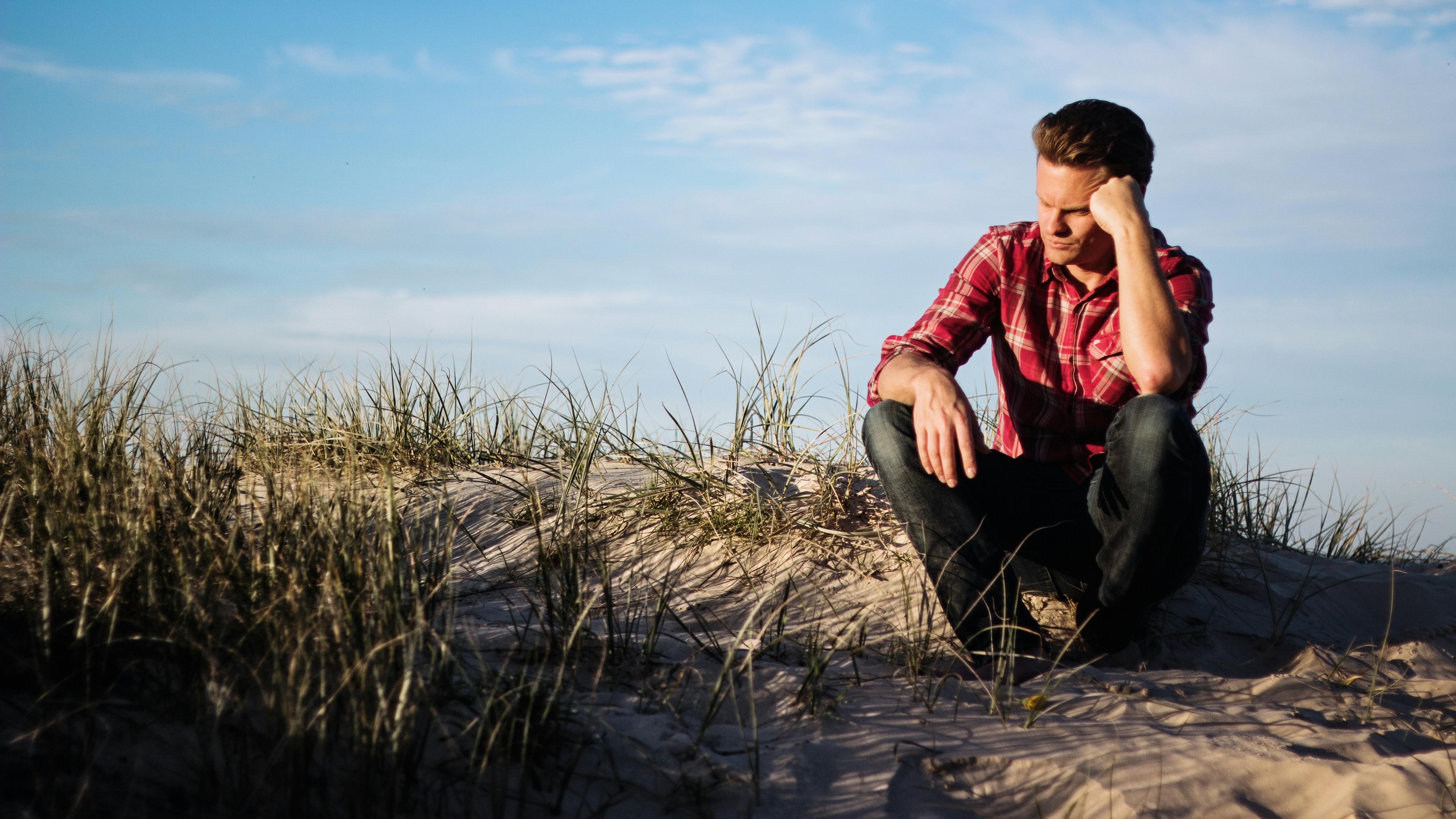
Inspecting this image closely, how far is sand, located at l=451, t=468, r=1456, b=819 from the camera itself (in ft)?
5.71

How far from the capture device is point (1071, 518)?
8.79 ft

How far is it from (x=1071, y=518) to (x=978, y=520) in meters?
0.34

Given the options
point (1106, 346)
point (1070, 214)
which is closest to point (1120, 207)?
point (1070, 214)

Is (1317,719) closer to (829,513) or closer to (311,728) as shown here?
(829,513)

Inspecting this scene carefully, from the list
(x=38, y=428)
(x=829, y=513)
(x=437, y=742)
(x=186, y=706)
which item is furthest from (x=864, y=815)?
(x=38, y=428)

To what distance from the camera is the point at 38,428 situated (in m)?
2.79

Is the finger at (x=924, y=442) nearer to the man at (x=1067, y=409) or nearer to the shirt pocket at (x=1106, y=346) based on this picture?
the man at (x=1067, y=409)

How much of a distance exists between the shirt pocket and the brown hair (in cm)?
45

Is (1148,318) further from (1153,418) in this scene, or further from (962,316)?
(962,316)

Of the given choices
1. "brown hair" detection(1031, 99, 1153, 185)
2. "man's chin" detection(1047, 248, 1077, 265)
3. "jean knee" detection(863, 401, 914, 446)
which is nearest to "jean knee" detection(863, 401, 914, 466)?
"jean knee" detection(863, 401, 914, 446)

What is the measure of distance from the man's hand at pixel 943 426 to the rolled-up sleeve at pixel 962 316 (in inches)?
10.4

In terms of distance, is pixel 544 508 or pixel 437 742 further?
pixel 544 508

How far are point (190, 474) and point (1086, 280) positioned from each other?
2.65m

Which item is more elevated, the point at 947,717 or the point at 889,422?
the point at 889,422
